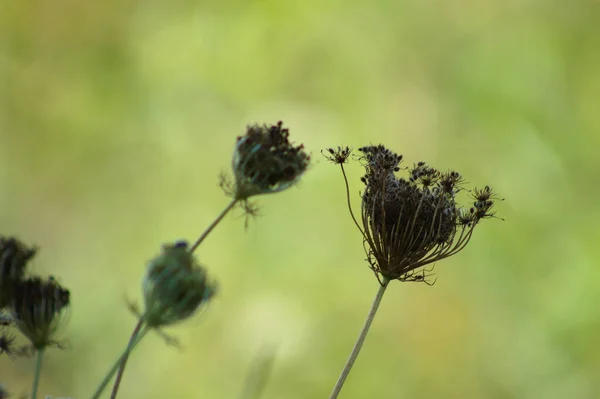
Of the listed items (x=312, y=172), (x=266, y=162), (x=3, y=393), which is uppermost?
(x=312, y=172)

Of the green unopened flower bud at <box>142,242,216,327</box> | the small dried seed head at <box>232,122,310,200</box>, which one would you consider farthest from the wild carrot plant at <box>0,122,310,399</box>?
the small dried seed head at <box>232,122,310,200</box>

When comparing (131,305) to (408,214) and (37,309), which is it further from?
(408,214)

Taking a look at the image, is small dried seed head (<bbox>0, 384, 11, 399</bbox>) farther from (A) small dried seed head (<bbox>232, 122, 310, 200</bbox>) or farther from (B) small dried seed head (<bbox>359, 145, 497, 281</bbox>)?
(B) small dried seed head (<bbox>359, 145, 497, 281</bbox>)

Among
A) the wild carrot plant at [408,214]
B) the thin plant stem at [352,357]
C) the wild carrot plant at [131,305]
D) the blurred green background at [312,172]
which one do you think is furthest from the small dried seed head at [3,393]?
the blurred green background at [312,172]

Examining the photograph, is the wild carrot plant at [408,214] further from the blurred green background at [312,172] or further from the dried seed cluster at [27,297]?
the blurred green background at [312,172]

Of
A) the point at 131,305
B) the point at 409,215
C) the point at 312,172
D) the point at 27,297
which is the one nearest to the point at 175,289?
the point at 131,305

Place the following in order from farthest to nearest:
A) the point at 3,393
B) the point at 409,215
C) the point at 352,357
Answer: the point at 409,215
the point at 352,357
the point at 3,393

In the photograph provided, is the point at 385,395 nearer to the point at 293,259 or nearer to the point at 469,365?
the point at 469,365

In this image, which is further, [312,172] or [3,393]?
[312,172]
